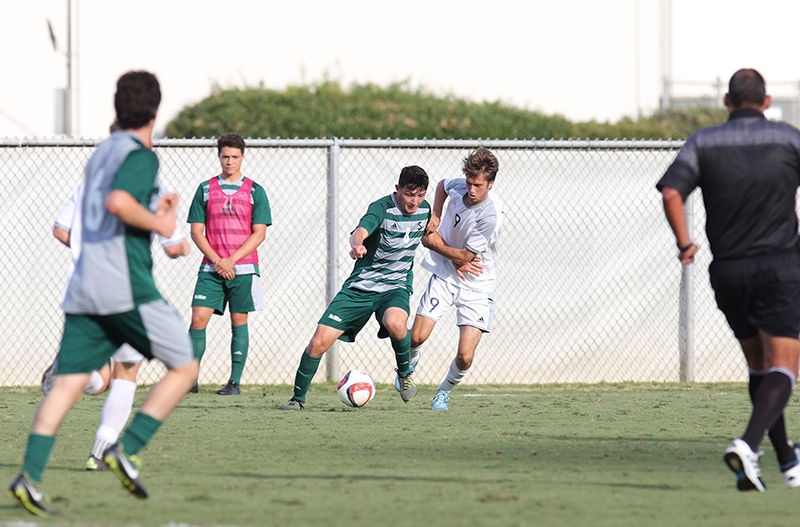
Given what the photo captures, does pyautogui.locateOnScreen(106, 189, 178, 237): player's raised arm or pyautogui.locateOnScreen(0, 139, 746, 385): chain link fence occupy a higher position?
A: pyautogui.locateOnScreen(106, 189, 178, 237): player's raised arm

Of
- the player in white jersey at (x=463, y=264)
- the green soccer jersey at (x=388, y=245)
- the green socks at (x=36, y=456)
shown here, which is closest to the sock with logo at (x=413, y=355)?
the player in white jersey at (x=463, y=264)

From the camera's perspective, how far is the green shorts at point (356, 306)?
920cm

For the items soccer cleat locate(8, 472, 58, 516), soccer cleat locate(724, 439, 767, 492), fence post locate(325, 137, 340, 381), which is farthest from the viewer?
fence post locate(325, 137, 340, 381)

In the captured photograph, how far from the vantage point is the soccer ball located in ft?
30.2

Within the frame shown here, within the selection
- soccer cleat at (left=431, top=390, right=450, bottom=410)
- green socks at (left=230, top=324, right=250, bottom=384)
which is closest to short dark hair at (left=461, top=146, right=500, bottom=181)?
soccer cleat at (left=431, top=390, right=450, bottom=410)

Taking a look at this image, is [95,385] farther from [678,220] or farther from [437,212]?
[437,212]

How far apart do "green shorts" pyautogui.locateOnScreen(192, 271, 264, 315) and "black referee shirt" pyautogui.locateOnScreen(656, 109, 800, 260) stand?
5320 mm

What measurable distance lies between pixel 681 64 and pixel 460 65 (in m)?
12.2

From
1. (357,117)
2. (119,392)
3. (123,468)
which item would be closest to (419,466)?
(119,392)

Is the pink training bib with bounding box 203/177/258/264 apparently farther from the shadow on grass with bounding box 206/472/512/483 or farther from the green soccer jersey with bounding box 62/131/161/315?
the green soccer jersey with bounding box 62/131/161/315

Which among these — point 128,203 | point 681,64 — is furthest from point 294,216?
point 681,64

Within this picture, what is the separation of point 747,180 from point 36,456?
3.42m

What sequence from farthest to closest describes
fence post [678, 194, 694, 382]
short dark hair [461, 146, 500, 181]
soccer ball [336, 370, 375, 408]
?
fence post [678, 194, 694, 382] → soccer ball [336, 370, 375, 408] → short dark hair [461, 146, 500, 181]

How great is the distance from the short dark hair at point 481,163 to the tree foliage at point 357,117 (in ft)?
41.9
